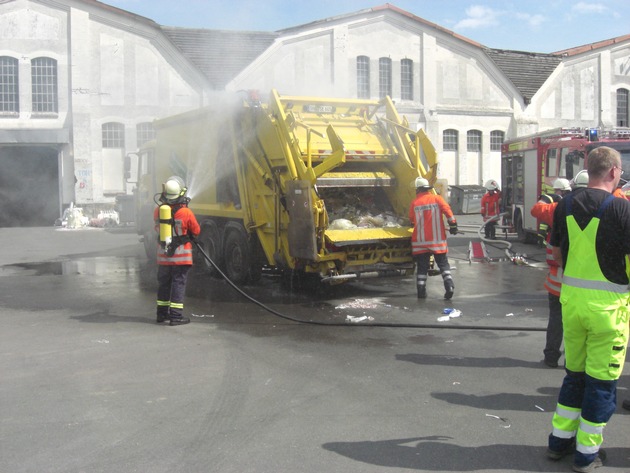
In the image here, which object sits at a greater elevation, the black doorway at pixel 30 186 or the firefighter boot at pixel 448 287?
the black doorway at pixel 30 186

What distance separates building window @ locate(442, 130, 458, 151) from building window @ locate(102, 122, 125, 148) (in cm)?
1394

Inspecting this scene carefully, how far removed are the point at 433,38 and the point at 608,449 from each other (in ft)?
90.3

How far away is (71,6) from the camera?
25.8m

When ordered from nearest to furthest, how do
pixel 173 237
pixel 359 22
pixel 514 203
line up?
pixel 173 237 < pixel 514 203 < pixel 359 22

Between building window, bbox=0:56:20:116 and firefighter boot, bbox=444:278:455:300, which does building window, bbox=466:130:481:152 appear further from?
firefighter boot, bbox=444:278:455:300

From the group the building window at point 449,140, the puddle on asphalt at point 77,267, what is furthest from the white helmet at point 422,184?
the building window at point 449,140

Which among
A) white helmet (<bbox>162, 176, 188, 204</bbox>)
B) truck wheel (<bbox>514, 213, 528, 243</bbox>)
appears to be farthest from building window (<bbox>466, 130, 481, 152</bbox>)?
white helmet (<bbox>162, 176, 188, 204</bbox>)

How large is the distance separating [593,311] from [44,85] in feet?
85.8

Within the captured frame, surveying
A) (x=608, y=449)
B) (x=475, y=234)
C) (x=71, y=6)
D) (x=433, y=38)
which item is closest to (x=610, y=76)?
(x=433, y=38)

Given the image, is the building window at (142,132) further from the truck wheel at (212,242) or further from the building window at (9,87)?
the truck wheel at (212,242)

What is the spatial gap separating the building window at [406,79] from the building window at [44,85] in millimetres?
14235

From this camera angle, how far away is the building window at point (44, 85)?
25922 millimetres

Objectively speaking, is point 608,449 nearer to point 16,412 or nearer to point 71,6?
point 16,412

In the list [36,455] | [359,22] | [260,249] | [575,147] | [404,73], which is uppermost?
[359,22]
